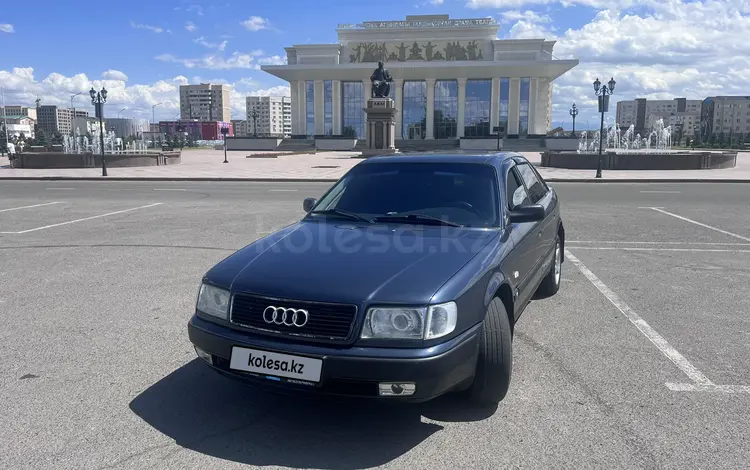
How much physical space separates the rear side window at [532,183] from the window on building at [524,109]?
7557cm

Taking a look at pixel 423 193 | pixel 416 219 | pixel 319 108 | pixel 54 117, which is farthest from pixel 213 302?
pixel 54 117

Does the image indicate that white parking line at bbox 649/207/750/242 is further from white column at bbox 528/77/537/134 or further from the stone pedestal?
white column at bbox 528/77/537/134

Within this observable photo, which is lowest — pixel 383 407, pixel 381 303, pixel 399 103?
pixel 383 407

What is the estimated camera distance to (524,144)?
69.1 metres

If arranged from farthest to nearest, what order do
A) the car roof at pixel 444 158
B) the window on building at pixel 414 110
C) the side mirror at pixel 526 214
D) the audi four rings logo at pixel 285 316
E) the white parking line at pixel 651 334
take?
the window on building at pixel 414 110, the car roof at pixel 444 158, the side mirror at pixel 526 214, the white parking line at pixel 651 334, the audi four rings logo at pixel 285 316

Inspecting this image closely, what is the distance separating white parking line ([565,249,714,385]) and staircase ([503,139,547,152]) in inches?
2396

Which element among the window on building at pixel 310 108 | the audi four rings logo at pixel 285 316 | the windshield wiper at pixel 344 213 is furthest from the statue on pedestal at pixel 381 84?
the audi four rings logo at pixel 285 316

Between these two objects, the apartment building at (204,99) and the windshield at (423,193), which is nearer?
the windshield at (423,193)

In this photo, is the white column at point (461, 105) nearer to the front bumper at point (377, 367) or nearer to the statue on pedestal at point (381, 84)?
the statue on pedestal at point (381, 84)

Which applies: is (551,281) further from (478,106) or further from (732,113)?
(732,113)

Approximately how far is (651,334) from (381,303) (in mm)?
3183

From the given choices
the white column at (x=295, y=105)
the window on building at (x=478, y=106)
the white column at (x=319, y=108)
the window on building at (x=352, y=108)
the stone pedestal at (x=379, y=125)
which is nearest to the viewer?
the stone pedestal at (x=379, y=125)

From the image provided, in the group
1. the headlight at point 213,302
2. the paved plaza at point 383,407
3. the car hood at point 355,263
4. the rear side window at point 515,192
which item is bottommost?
the paved plaza at point 383,407

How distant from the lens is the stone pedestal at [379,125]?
42781mm
